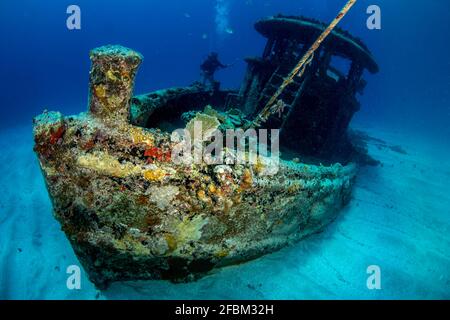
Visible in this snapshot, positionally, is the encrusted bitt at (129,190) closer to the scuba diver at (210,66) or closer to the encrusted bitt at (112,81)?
the encrusted bitt at (112,81)

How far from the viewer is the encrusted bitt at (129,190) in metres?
2.83

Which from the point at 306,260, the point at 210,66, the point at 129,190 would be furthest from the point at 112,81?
the point at 210,66

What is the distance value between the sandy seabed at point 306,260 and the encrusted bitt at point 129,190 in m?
0.55

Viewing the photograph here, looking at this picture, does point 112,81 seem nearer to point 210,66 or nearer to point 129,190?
point 129,190

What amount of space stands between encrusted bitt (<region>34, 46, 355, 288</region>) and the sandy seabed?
1.79 feet

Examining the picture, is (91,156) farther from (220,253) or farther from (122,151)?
(220,253)

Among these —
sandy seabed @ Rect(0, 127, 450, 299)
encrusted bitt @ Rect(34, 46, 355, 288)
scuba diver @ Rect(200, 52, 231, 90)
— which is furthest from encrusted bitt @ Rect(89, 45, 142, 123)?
scuba diver @ Rect(200, 52, 231, 90)

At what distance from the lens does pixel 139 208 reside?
9.57 feet

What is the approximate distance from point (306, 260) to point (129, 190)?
3.05 metres

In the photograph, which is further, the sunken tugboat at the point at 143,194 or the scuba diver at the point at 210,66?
the scuba diver at the point at 210,66

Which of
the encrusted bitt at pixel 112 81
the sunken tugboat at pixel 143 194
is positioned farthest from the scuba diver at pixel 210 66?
the encrusted bitt at pixel 112 81
